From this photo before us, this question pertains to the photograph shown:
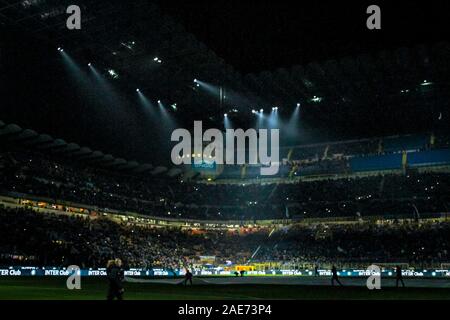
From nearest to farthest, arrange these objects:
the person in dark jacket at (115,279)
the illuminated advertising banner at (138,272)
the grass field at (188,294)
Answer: the person in dark jacket at (115,279) < the grass field at (188,294) < the illuminated advertising banner at (138,272)

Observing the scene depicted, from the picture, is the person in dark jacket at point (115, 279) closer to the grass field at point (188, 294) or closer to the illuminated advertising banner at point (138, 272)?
the grass field at point (188, 294)

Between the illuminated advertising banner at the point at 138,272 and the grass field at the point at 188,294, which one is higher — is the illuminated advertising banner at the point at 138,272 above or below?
above

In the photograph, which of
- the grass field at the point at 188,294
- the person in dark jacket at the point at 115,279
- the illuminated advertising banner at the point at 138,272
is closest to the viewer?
the person in dark jacket at the point at 115,279

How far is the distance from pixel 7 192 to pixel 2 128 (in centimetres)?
658

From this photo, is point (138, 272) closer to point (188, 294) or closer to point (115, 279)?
point (188, 294)

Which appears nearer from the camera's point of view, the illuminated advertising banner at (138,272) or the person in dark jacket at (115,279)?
the person in dark jacket at (115,279)

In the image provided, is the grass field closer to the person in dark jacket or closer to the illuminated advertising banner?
the person in dark jacket

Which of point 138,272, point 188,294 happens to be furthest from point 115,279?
point 138,272

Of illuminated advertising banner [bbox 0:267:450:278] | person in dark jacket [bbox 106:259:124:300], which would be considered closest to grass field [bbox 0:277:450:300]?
person in dark jacket [bbox 106:259:124:300]

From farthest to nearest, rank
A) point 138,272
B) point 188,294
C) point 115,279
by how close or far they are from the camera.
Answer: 1. point 138,272
2. point 188,294
3. point 115,279

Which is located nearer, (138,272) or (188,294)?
(188,294)

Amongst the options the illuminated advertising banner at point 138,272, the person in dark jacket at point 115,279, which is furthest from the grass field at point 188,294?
the illuminated advertising banner at point 138,272

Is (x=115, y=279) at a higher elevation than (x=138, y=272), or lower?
lower
